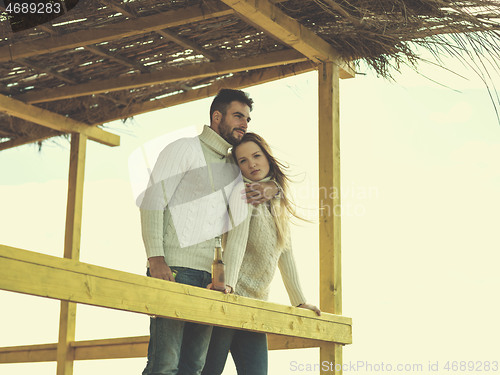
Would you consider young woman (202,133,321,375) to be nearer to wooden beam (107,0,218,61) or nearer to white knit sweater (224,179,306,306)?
white knit sweater (224,179,306,306)

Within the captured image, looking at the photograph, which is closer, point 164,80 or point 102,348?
point 164,80

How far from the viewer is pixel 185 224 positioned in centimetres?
369

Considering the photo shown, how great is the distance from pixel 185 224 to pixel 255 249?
47cm

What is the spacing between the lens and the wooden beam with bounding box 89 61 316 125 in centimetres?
522

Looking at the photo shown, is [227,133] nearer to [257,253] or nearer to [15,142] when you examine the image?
[257,253]

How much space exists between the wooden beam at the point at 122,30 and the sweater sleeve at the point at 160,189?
0.86 metres

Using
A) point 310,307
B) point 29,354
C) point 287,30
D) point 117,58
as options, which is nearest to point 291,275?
point 310,307

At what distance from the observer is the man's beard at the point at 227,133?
13.4ft

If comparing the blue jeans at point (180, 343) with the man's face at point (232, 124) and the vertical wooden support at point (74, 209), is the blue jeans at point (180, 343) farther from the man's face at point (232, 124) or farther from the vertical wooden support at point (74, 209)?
the vertical wooden support at point (74, 209)

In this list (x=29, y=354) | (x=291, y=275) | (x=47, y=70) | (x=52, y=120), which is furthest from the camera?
(x=29, y=354)

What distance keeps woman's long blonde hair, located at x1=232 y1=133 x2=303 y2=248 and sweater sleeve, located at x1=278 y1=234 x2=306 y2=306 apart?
0.09m

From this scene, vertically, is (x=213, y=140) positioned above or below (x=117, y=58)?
below

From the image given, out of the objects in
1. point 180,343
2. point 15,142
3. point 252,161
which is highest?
point 15,142

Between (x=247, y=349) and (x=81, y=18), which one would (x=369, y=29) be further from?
(x=247, y=349)
